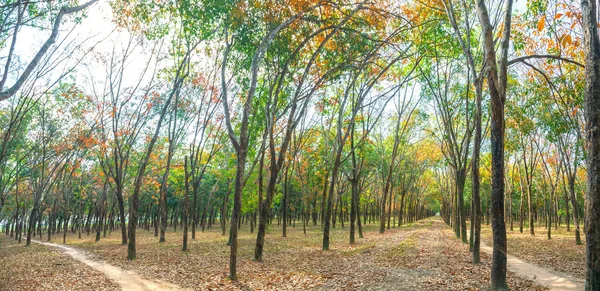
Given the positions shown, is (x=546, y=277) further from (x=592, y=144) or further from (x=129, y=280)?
(x=129, y=280)

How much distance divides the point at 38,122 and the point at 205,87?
556 inches

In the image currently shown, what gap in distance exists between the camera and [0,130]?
82.3 ft

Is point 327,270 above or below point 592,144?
below

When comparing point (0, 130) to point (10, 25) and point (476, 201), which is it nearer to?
point (10, 25)

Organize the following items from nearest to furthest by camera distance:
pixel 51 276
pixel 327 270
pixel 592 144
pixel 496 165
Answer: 1. pixel 592 144
2. pixel 496 165
3. pixel 51 276
4. pixel 327 270

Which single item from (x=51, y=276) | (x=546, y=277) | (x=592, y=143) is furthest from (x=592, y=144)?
(x=51, y=276)

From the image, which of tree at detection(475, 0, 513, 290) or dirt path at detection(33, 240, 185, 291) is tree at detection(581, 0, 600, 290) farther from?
dirt path at detection(33, 240, 185, 291)

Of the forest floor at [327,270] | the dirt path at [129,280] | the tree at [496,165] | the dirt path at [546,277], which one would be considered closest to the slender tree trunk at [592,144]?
the tree at [496,165]

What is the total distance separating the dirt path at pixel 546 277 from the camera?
34.1 ft

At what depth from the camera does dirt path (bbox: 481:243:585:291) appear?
10403mm

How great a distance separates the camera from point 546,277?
464 inches

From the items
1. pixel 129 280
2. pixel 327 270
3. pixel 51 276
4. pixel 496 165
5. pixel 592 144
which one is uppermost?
pixel 592 144

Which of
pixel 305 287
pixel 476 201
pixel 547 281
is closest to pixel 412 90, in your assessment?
pixel 476 201

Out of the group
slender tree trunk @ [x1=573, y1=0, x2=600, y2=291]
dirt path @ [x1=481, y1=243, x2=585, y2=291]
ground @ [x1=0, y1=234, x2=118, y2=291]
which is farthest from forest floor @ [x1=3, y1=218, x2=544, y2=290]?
slender tree trunk @ [x1=573, y1=0, x2=600, y2=291]
